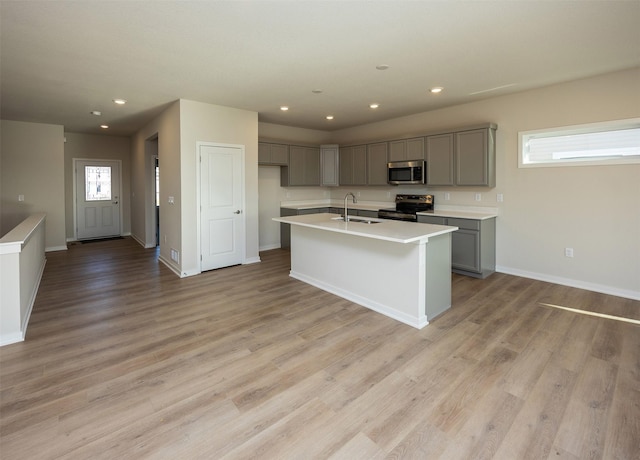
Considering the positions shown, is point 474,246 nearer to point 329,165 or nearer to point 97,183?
point 329,165

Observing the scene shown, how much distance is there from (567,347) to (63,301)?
523cm

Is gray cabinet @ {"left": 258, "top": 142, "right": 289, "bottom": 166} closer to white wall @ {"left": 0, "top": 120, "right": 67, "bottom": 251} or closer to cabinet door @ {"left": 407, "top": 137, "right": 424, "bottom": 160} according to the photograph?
cabinet door @ {"left": 407, "top": 137, "right": 424, "bottom": 160}

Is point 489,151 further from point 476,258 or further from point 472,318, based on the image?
point 472,318

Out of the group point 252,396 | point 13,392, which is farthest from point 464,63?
point 13,392

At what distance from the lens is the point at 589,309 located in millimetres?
3596

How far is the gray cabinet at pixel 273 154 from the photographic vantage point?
6.39 metres

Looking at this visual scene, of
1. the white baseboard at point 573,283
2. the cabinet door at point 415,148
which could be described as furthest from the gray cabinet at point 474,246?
the cabinet door at point 415,148

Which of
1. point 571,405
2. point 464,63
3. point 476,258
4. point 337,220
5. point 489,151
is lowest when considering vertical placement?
point 571,405

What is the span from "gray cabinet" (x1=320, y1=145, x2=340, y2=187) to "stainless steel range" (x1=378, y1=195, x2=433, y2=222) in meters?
1.64

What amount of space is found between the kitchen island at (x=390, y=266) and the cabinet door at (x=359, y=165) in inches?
99.2

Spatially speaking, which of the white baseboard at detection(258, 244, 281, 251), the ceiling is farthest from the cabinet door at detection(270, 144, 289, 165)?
the white baseboard at detection(258, 244, 281, 251)

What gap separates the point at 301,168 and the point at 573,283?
16.4 ft

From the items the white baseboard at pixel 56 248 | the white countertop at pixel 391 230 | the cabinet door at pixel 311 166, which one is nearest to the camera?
the white countertop at pixel 391 230

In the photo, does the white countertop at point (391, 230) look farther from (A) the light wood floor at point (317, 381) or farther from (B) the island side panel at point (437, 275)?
(A) the light wood floor at point (317, 381)
